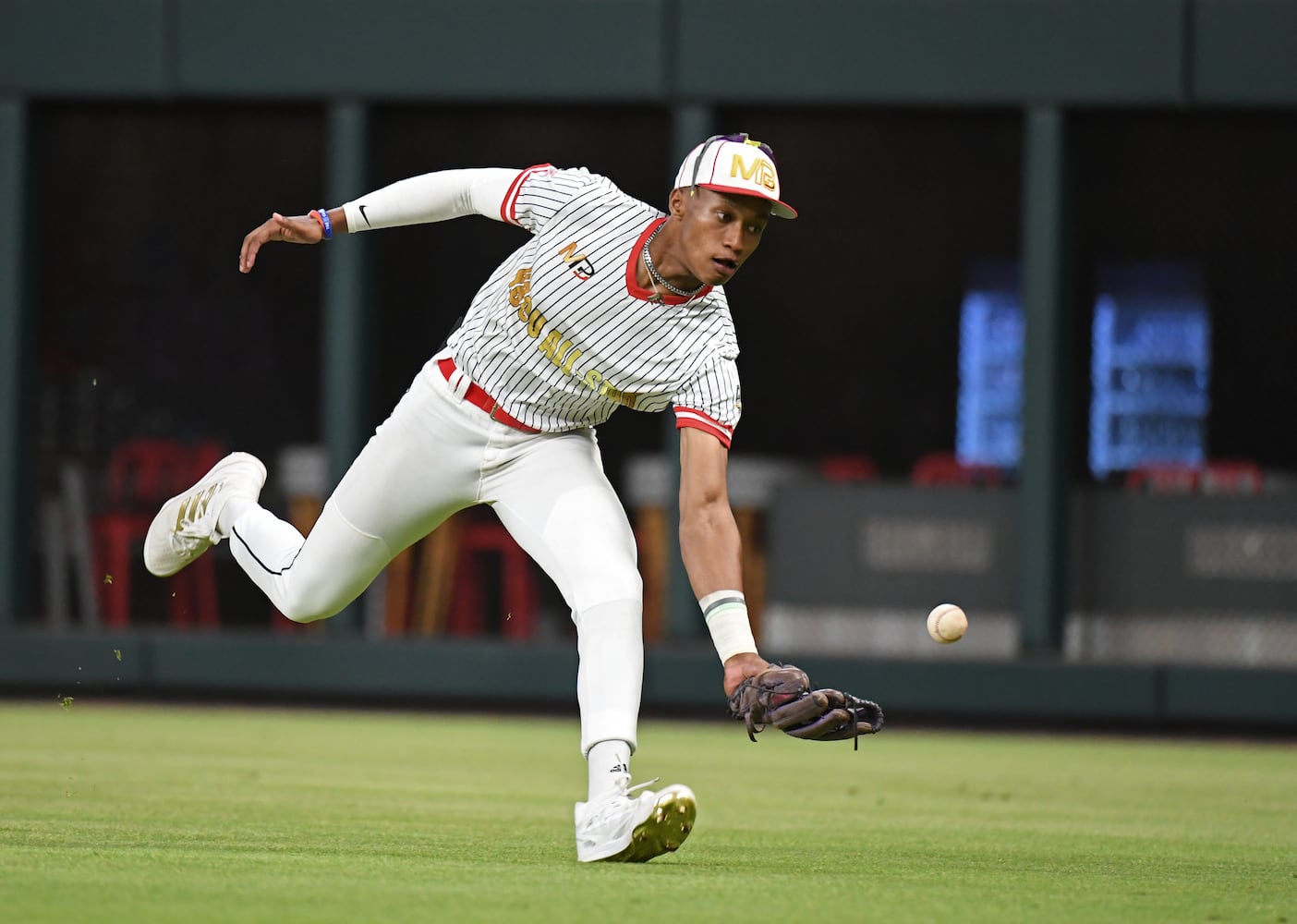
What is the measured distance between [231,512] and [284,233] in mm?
1087

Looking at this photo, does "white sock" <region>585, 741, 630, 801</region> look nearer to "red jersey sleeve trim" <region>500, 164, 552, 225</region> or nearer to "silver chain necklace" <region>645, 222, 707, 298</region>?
"silver chain necklace" <region>645, 222, 707, 298</region>

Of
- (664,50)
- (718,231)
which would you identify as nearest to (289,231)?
(718,231)

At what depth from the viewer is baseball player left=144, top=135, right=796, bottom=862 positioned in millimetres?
5496

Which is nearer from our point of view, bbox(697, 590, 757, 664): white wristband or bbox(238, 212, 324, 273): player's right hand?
bbox(697, 590, 757, 664): white wristband

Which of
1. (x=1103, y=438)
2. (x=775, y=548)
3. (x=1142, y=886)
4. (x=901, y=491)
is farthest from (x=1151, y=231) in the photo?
(x=1142, y=886)

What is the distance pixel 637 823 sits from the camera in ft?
17.3

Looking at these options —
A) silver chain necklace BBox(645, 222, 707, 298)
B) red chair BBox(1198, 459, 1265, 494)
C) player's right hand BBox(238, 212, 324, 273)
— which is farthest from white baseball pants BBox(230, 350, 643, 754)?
red chair BBox(1198, 459, 1265, 494)

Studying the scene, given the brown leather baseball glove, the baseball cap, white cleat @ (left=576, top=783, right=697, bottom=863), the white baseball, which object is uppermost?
the baseball cap

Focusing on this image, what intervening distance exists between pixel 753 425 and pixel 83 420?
418 centimetres

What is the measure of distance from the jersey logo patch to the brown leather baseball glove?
4.27 ft

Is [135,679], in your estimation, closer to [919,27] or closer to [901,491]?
[901,491]

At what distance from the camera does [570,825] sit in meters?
6.80

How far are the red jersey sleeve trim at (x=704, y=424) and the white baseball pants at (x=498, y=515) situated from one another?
41 cm

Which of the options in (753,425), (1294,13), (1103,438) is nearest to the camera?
(1294,13)
